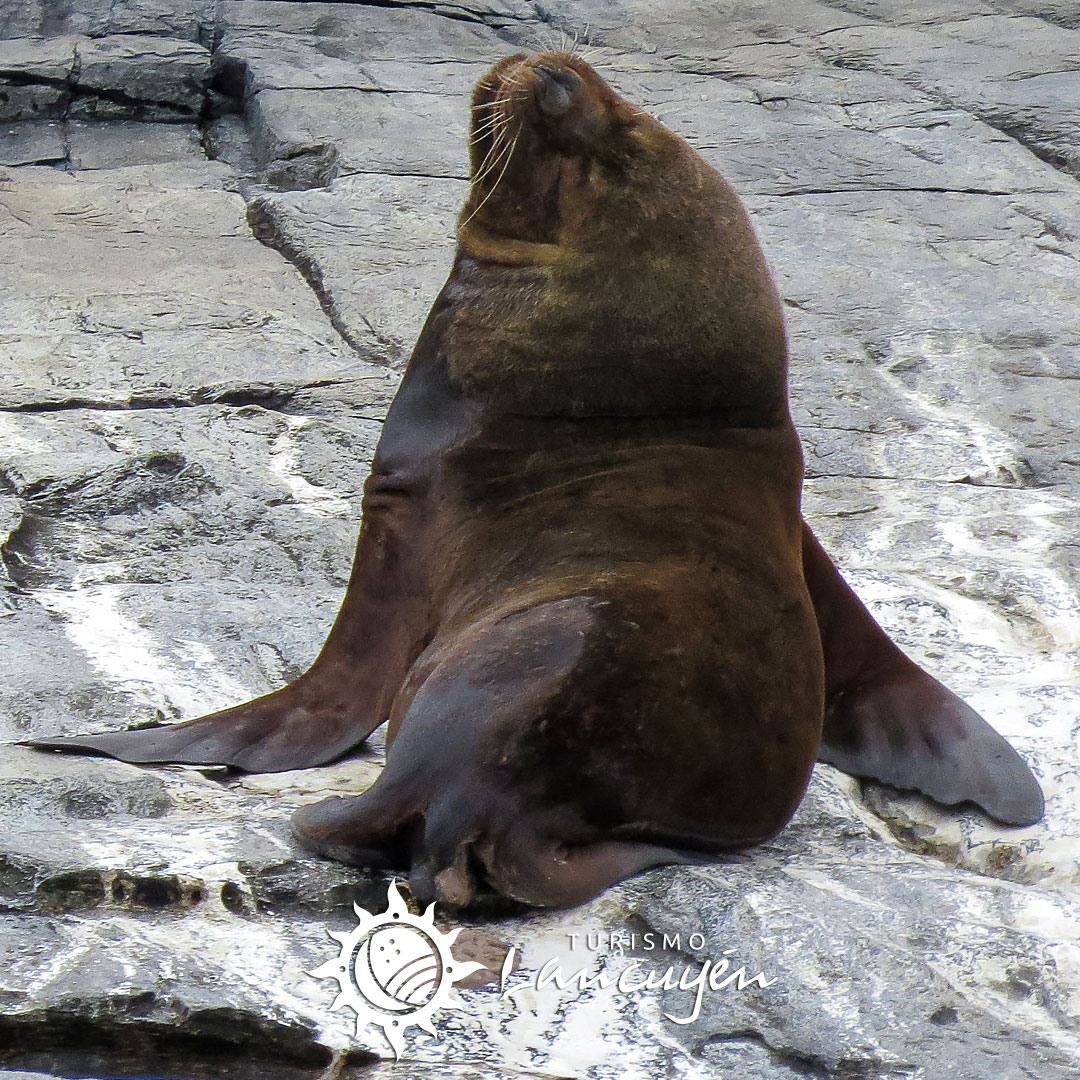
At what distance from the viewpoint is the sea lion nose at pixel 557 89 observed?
3367mm

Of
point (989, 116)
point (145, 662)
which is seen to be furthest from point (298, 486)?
point (989, 116)

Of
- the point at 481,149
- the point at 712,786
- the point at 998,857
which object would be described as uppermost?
the point at 481,149

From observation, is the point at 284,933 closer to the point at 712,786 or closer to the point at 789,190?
the point at 712,786

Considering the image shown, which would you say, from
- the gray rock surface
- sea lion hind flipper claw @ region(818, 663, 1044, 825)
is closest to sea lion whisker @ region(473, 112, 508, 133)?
the gray rock surface

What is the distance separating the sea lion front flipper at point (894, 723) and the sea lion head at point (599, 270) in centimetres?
46

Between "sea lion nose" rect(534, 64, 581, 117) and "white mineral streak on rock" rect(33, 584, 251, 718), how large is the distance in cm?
136

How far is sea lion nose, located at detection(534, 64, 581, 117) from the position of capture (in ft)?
11.0

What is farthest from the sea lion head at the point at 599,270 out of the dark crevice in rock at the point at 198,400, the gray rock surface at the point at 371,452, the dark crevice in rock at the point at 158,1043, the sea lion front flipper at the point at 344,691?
the dark crevice in rock at the point at 198,400

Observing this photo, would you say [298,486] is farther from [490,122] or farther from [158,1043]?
[158,1043]

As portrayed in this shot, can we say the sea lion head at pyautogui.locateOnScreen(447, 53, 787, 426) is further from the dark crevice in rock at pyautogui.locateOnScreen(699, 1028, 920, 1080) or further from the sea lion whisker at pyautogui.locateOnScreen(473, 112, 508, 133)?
the dark crevice in rock at pyautogui.locateOnScreen(699, 1028, 920, 1080)

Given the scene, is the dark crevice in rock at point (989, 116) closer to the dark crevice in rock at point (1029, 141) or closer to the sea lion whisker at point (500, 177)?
the dark crevice in rock at point (1029, 141)

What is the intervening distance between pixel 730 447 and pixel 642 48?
793cm

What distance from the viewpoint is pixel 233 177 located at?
8.19 metres

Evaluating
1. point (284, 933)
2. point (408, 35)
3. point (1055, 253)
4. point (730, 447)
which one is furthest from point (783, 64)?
point (284, 933)
